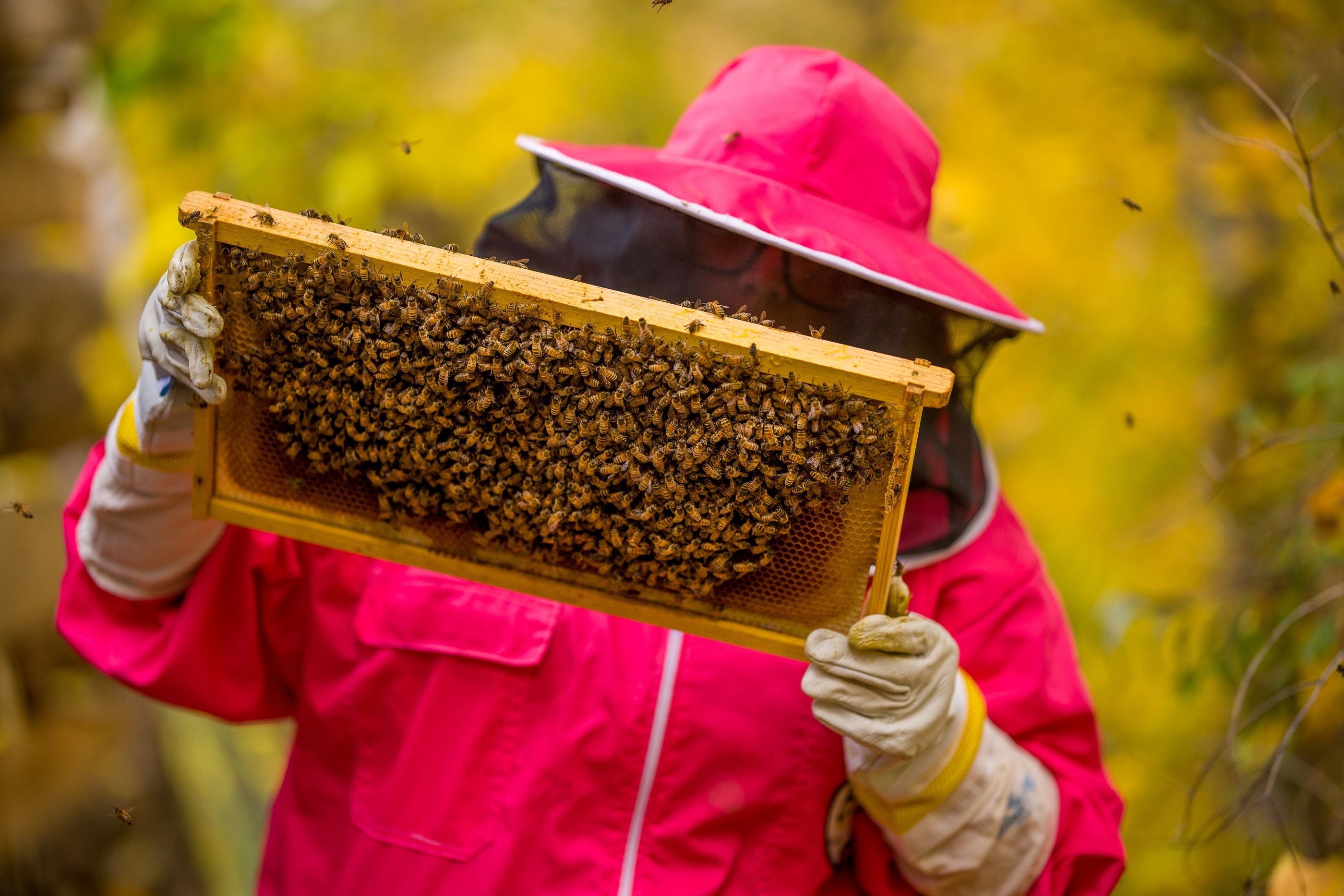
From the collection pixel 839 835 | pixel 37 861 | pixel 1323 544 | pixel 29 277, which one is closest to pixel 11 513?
pixel 29 277

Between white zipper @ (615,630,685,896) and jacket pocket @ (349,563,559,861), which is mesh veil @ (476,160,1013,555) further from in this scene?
jacket pocket @ (349,563,559,861)

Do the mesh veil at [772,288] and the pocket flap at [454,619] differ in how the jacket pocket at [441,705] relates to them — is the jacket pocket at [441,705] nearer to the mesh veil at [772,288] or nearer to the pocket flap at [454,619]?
the pocket flap at [454,619]

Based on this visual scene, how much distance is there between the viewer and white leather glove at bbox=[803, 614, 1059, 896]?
1821mm

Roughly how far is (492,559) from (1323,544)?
2.88 m

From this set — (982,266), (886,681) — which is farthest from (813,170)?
(982,266)

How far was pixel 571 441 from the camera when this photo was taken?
1.73 m

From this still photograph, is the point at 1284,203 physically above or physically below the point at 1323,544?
above

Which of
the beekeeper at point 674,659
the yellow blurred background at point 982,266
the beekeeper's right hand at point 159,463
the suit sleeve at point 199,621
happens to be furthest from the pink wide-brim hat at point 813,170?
the yellow blurred background at point 982,266

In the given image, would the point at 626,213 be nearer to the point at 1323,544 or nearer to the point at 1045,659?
the point at 1045,659

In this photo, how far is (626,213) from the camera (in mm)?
2104

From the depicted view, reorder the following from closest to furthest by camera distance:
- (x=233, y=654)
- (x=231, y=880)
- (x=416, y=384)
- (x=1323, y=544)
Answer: (x=416, y=384) < (x=233, y=654) < (x=1323, y=544) < (x=231, y=880)

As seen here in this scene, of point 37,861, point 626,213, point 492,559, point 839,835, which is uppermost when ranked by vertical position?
point 626,213

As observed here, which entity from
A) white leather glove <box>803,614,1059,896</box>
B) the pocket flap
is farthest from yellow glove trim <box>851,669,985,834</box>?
the pocket flap

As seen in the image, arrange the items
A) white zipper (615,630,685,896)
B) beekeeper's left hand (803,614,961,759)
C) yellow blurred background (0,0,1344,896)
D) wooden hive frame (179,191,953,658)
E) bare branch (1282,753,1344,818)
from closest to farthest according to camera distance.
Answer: wooden hive frame (179,191,953,658) < beekeeper's left hand (803,614,961,759) < white zipper (615,630,685,896) < bare branch (1282,753,1344,818) < yellow blurred background (0,0,1344,896)
